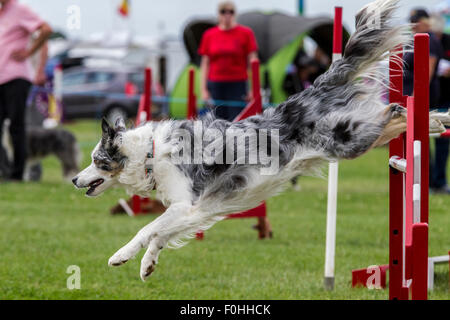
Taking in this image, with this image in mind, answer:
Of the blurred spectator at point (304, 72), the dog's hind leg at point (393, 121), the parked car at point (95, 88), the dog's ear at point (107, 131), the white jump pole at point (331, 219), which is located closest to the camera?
the dog's ear at point (107, 131)

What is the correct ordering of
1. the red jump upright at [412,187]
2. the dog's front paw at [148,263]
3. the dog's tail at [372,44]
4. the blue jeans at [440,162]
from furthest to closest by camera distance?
1. the blue jeans at [440,162]
2. the dog's tail at [372,44]
3. the dog's front paw at [148,263]
4. the red jump upright at [412,187]

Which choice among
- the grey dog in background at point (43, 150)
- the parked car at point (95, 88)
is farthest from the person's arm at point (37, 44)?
the parked car at point (95, 88)

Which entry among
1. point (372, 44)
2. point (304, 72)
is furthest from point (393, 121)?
point (304, 72)

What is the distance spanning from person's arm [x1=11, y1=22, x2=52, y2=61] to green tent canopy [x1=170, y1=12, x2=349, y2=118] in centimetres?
781

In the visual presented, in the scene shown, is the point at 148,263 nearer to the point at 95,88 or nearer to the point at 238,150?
the point at 238,150

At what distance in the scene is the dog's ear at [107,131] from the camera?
3.91m

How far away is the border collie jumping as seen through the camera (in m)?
3.95

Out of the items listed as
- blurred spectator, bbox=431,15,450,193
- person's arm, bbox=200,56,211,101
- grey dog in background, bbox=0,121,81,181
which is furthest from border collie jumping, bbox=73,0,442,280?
grey dog in background, bbox=0,121,81,181

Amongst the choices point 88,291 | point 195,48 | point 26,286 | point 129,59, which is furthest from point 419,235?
point 129,59

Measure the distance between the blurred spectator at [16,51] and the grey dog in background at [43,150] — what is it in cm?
99

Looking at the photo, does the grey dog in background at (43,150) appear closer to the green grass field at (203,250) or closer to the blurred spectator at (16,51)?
the green grass field at (203,250)

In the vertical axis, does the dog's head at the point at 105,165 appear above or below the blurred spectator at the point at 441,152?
below

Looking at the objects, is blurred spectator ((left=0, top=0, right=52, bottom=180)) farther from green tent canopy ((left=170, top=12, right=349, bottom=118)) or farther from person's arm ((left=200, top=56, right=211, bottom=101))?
green tent canopy ((left=170, top=12, right=349, bottom=118))

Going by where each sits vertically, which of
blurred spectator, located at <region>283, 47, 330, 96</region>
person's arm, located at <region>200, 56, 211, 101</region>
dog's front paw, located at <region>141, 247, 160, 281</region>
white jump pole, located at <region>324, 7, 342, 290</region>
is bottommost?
dog's front paw, located at <region>141, 247, 160, 281</region>
